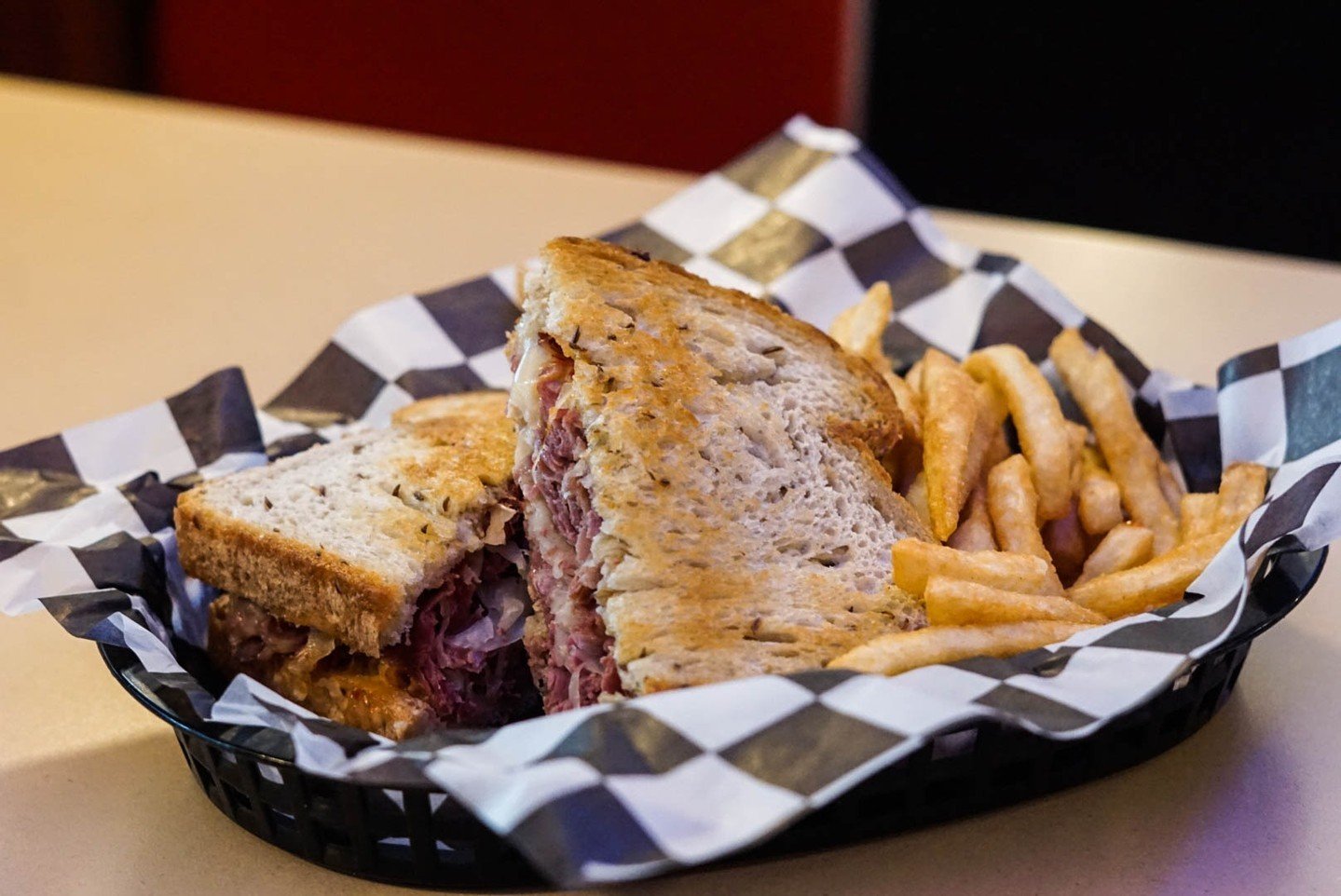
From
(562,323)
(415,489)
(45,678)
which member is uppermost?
(562,323)

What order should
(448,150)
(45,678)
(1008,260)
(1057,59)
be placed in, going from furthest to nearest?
(1057,59), (448,150), (1008,260), (45,678)

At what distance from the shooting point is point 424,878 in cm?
142

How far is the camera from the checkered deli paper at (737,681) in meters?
1.21

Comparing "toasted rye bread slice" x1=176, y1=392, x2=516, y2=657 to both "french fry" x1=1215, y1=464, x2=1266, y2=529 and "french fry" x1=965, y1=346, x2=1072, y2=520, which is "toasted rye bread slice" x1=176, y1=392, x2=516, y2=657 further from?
"french fry" x1=1215, y1=464, x2=1266, y2=529

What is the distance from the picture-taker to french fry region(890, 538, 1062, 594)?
1.59 m

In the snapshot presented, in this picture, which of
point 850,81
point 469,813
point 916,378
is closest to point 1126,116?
point 850,81

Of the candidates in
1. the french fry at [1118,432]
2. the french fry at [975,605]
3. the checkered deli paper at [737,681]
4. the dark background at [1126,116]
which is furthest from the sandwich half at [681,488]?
the dark background at [1126,116]

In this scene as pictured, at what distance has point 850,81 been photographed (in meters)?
3.72

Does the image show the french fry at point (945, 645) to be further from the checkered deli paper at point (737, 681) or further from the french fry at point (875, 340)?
the french fry at point (875, 340)

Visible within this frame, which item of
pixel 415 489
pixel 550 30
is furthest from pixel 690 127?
pixel 415 489

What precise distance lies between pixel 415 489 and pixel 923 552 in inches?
28.3

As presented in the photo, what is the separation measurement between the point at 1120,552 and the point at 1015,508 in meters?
0.14

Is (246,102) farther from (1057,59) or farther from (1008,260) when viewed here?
(1057,59)

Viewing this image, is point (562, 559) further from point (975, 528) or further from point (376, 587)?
point (975, 528)
